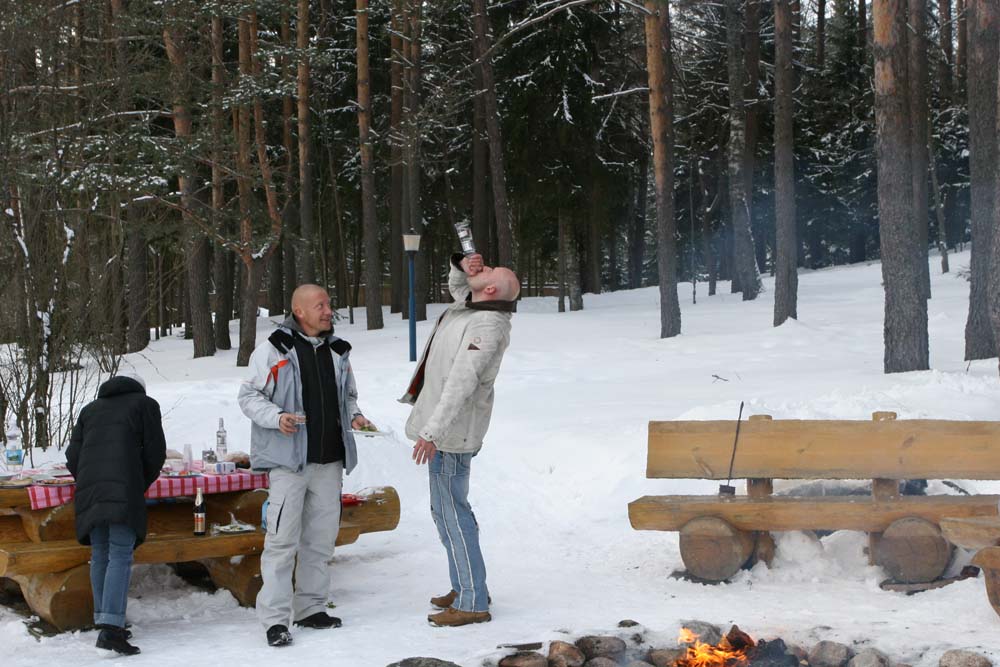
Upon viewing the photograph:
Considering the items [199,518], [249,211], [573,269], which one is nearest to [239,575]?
[199,518]

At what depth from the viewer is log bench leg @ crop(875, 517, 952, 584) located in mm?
6148

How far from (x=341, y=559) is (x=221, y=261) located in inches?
965

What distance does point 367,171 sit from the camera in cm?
2677

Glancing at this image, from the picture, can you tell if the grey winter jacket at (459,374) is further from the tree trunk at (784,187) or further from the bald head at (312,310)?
the tree trunk at (784,187)

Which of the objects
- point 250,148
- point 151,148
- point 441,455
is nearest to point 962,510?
point 441,455

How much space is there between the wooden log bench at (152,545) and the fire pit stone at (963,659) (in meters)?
3.54

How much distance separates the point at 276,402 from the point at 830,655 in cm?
306

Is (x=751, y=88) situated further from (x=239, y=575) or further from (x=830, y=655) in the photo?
(x=830, y=655)

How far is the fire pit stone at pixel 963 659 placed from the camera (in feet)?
15.5

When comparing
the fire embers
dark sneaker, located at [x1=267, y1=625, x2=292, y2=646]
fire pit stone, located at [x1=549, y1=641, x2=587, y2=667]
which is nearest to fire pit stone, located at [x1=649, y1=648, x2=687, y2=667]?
the fire embers

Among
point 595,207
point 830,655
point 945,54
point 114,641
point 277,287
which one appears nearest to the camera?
point 830,655

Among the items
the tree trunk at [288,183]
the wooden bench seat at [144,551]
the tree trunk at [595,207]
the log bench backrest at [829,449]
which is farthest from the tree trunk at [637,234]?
the wooden bench seat at [144,551]

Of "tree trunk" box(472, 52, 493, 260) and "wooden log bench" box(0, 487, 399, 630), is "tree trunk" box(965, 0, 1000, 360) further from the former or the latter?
"tree trunk" box(472, 52, 493, 260)

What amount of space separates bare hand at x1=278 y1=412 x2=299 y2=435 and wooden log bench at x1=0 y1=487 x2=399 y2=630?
1061mm
